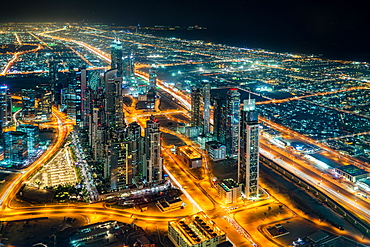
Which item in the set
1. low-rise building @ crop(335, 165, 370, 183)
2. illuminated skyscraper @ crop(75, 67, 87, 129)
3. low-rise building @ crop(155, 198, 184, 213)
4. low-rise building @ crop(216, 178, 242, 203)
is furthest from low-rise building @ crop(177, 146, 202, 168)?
illuminated skyscraper @ crop(75, 67, 87, 129)

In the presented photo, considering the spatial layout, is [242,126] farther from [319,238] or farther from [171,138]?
[171,138]

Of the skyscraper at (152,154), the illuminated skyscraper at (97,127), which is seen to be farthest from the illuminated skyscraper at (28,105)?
the skyscraper at (152,154)

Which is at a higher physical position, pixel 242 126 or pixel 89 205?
pixel 242 126

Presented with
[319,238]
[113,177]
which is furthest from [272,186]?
[113,177]

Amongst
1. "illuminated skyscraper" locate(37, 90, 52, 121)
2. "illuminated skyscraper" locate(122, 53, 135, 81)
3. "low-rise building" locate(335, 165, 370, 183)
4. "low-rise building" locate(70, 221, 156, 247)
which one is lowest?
"low-rise building" locate(70, 221, 156, 247)

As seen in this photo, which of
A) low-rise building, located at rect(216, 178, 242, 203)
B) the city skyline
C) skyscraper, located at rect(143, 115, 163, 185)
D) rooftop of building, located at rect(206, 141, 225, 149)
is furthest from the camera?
rooftop of building, located at rect(206, 141, 225, 149)

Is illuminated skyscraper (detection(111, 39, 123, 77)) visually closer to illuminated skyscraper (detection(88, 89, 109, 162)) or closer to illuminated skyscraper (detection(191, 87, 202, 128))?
illuminated skyscraper (detection(88, 89, 109, 162))

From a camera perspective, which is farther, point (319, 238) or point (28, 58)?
point (28, 58)

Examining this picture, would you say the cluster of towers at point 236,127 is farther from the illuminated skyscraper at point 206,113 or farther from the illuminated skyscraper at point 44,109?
the illuminated skyscraper at point 44,109
